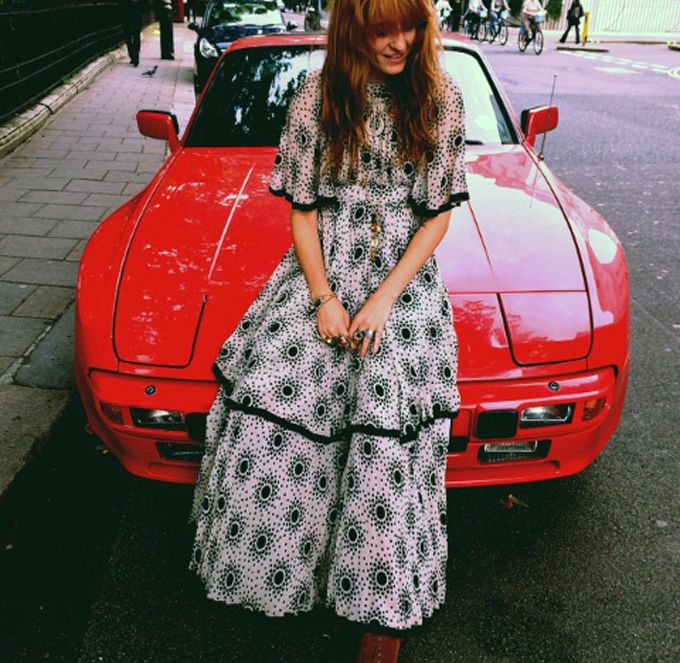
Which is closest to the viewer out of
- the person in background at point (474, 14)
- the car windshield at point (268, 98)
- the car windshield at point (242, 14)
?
the car windshield at point (268, 98)

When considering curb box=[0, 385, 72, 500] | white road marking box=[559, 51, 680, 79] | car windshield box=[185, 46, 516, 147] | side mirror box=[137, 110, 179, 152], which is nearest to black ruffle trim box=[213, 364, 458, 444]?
curb box=[0, 385, 72, 500]

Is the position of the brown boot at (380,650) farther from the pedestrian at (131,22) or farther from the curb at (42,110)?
the pedestrian at (131,22)

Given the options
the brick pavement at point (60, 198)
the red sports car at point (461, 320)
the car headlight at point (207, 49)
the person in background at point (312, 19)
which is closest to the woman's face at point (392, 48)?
→ the red sports car at point (461, 320)

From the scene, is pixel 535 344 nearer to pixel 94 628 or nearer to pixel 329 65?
pixel 329 65

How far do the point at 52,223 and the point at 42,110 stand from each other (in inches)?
161

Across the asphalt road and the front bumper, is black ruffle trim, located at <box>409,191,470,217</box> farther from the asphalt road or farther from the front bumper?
the asphalt road

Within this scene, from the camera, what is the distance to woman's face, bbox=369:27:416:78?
158 centimetres

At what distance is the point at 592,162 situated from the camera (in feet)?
24.8

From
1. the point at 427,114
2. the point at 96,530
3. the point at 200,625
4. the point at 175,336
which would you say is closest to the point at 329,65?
the point at 427,114

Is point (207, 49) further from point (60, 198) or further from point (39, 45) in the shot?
point (60, 198)

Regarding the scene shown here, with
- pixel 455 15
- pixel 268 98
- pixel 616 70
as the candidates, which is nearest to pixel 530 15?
pixel 616 70

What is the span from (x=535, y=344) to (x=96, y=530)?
1623 mm

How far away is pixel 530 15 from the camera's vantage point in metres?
19.1

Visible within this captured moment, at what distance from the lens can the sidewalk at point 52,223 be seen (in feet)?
9.82
